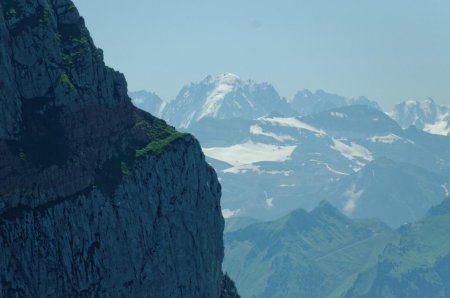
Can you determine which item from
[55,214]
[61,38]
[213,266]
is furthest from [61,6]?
[213,266]

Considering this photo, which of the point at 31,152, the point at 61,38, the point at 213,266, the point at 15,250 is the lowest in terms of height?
the point at 213,266

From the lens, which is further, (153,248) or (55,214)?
(153,248)

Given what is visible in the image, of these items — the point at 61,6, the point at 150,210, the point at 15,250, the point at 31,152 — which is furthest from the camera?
the point at 61,6

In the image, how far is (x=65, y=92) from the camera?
157000 millimetres

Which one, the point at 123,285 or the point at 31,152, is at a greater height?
the point at 31,152

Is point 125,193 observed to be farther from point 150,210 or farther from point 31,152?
point 31,152

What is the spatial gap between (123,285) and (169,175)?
22221 millimetres

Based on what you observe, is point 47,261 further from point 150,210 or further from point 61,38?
point 61,38

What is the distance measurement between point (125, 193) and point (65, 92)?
19.8 meters

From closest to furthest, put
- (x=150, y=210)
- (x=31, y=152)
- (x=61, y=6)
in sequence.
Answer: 1. (x=31, y=152)
2. (x=150, y=210)
3. (x=61, y=6)

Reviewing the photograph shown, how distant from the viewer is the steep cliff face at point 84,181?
5630 inches

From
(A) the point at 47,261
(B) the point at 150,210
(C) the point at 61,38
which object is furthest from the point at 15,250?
(C) the point at 61,38

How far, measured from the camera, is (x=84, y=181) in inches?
6009

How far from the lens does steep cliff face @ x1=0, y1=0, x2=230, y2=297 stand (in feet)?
469
